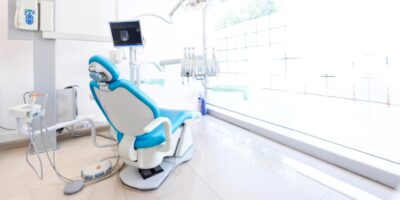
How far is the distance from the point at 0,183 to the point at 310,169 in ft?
8.11

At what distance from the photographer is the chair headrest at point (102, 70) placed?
103 centimetres

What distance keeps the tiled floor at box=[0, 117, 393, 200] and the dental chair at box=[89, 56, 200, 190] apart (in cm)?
11

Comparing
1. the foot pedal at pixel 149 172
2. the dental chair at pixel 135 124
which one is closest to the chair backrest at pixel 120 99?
the dental chair at pixel 135 124

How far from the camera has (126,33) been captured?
1820 millimetres

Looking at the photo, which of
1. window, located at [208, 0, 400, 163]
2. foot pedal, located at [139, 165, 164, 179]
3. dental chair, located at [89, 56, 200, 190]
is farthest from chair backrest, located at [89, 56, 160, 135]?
window, located at [208, 0, 400, 163]

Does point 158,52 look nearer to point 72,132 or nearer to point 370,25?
point 72,132

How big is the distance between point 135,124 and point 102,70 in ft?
1.27

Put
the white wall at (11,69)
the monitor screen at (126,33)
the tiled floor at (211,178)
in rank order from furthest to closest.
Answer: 1. the white wall at (11,69)
2. the monitor screen at (126,33)
3. the tiled floor at (211,178)

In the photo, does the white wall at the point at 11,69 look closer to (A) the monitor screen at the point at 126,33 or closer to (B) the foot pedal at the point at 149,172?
(A) the monitor screen at the point at 126,33

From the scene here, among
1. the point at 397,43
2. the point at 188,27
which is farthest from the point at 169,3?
the point at 397,43

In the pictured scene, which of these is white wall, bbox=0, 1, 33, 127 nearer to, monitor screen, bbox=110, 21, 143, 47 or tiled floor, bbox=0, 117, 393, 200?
tiled floor, bbox=0, 117, 393, 200

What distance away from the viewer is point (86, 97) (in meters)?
2.38

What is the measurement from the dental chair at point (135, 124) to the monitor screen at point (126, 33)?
2.71ft

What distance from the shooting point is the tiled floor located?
3.98ft
